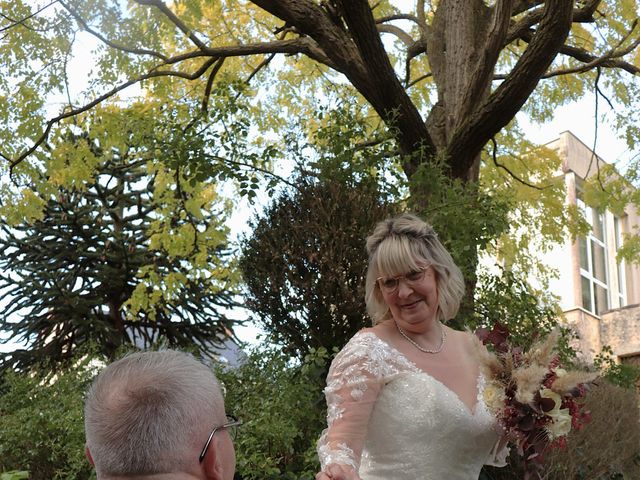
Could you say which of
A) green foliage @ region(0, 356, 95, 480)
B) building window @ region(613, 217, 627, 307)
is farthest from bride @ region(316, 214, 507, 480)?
building window @ region(613, 217, 627, 307)

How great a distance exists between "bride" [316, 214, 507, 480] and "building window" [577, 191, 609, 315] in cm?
1969

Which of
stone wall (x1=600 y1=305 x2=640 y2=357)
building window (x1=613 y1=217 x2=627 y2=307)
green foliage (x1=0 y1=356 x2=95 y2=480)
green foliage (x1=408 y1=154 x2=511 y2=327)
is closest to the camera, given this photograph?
green foliage (x1=0 y1=356 x2=95 y2=480)

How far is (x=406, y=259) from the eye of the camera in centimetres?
351

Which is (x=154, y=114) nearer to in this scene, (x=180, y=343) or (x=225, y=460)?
(x=180, y=343)

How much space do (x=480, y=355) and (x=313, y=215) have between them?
9.88 ft

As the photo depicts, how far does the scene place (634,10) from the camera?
11.4m

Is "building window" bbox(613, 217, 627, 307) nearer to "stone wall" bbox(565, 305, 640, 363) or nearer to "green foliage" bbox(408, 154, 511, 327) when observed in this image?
"stone wall" bbox(565, 305, 640, 363)

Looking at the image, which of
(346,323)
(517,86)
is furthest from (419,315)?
(517,86)

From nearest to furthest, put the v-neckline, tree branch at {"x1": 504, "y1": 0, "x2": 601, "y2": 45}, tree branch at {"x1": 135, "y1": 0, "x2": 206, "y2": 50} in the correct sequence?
1. the v-neckline
2. tree branch at {"x1": 135, "y1": 0, "x2": 206, "y2": 50}
3. tree branch at {"x1": 504, "y1": 0, "x2": 601, "y2": 45}

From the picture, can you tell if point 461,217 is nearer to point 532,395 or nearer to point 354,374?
point 532,395

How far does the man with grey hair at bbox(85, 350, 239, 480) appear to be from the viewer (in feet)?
5.38

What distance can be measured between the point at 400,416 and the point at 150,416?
1899 mm

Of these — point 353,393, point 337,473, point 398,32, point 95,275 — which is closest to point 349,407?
point 353,393

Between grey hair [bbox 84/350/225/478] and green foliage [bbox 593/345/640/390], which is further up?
green foliage [bbox 593/345/640/390]
